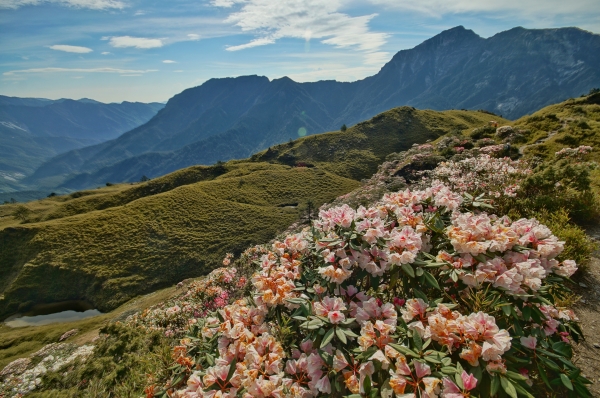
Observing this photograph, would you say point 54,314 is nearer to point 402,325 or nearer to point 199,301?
point 199,301

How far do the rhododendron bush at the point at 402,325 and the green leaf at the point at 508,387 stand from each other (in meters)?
0.01

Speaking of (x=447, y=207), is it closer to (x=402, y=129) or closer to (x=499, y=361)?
(x=499, y=361)

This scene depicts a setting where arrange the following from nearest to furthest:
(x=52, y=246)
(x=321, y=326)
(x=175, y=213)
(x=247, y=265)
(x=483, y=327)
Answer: (x=483, y=327)
(x=321, y=326)
(x=247, y=265)
(x=52, y=246)
(x=175, y=213)

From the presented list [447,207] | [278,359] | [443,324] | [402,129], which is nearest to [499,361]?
[443,324]

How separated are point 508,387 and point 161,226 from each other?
8608 centimetres

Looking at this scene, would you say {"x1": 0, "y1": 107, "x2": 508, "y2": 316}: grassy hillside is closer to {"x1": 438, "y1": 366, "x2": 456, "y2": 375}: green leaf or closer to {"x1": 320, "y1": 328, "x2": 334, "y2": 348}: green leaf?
→ {"x1": 320, "y1": 328, "x2": 334, "y2": 348}: green leaf

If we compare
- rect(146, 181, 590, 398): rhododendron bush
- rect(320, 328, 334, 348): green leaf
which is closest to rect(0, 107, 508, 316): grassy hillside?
rect(146, 181, 590, 398): rhododendron bush

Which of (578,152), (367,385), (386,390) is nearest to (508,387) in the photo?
(386,390)

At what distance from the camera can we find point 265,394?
332 cm

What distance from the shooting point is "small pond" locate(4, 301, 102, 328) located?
5916 cm

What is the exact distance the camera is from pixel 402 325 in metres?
3.80

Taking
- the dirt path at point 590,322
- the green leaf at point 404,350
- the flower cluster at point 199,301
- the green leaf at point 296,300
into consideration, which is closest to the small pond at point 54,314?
the flower cluster at point 199,301

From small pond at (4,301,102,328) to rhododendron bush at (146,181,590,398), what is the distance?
234 feet

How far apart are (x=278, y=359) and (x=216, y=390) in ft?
2.71
